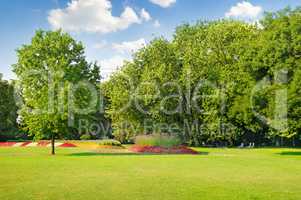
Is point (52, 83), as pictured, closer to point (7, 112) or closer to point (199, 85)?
point (199, 85)

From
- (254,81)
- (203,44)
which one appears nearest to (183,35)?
(203,44)

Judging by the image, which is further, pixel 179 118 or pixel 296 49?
pixel 179 118

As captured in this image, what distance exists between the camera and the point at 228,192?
1491cm

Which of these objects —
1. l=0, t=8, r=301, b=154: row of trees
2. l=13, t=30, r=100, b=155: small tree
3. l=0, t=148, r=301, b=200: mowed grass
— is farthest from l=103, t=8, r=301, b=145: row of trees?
l=0, t=148, r=301, b=200: mowed grass

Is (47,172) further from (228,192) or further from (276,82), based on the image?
(276,82)

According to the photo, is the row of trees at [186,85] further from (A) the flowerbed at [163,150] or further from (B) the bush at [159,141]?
(A) the flowerbed at [163,150]

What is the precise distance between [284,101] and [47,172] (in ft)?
83.0

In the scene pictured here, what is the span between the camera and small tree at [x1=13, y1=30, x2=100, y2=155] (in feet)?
120

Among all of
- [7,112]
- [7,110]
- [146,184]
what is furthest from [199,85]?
[146,184]

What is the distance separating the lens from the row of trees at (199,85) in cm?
4300

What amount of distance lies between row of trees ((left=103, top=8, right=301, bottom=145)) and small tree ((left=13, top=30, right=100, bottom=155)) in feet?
49.8

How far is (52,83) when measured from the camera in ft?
122

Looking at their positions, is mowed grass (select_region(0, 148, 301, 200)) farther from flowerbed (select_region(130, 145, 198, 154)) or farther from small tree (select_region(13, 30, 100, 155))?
flowerbed (select_region(130, 145, 198, 154))

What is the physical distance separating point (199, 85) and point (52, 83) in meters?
23.3
